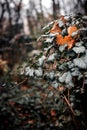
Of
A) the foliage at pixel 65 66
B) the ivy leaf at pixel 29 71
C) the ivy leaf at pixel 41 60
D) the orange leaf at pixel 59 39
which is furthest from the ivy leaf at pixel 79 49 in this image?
the ivy leaf at pixel 29 71

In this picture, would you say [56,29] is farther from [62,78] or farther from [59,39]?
[62,78]

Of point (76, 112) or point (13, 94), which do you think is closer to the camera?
point (76, 112)

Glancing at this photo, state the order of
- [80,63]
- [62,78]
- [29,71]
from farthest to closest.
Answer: [29,71], [62,78], [80,63]

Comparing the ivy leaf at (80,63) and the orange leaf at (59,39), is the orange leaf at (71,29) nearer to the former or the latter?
the orange leaf at (59,39)

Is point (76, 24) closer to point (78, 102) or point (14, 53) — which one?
point (78, 102)

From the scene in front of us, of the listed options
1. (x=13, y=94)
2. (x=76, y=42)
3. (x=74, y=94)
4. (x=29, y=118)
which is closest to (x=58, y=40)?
(x=76, y=42)

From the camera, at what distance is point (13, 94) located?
5109 millimetres

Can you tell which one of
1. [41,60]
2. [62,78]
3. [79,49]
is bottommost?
[62,78]

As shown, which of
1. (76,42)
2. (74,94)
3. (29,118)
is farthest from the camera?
(29,118)

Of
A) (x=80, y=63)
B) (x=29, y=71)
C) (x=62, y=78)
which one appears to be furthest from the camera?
(x=29, y=71)

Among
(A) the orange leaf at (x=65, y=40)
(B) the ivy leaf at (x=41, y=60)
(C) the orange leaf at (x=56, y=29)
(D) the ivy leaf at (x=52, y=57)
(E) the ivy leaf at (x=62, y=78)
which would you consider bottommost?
(E) the ivy leaf at (x=62, y=78)

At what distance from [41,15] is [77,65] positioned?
10.9m

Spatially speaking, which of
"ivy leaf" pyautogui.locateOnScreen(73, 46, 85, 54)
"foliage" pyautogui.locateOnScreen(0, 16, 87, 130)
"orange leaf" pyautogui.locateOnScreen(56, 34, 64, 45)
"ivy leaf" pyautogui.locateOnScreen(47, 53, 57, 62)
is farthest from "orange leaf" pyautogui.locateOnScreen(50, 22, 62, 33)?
"ivy leaf" pyautogui.locateOnScreen(73, 46, 85, 54)

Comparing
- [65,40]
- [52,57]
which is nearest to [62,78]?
[52,57]
